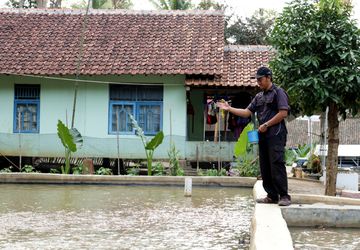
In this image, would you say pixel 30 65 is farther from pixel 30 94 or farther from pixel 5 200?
pixel 5 200

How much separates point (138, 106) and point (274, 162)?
1199 cm

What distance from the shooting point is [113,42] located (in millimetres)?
19125

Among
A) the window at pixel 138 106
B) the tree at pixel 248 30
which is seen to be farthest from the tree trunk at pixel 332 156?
the tree at pixel 248 30

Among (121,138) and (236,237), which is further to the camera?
(121,138)

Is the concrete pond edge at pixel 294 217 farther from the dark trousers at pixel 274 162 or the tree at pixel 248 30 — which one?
the tree at pixel 248 30

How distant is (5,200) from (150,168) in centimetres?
611

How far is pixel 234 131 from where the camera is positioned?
18.7 metres

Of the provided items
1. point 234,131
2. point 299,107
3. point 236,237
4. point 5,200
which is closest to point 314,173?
point 234,131

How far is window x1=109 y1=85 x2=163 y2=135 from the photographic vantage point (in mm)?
18156

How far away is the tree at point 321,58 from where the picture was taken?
10.4m

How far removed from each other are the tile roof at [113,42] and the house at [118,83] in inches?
1.2

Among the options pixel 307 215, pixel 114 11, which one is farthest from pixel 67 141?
pixel 307 215

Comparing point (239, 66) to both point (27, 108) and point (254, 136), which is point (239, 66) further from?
point (254, 136)

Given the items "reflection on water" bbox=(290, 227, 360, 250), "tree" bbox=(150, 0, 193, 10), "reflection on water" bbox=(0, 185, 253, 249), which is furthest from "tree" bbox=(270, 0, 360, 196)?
"tree" bbox=(150, 0, 193, 10)
